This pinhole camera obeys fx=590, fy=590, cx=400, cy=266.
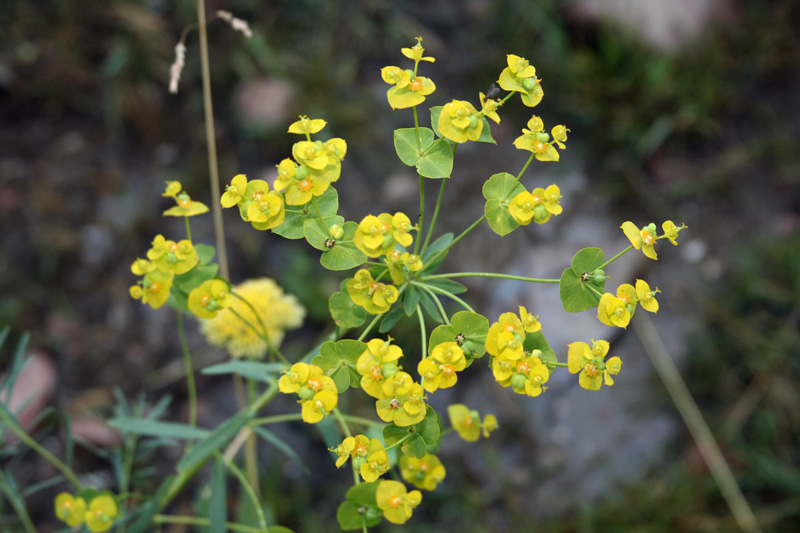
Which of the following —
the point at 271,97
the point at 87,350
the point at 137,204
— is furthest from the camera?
the point at 271,97

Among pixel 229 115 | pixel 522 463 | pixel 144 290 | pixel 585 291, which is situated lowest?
pixel 522 463

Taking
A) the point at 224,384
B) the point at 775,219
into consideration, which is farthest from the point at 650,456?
the point at 224,384

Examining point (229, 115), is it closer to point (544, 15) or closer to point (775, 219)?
point (544, 15)

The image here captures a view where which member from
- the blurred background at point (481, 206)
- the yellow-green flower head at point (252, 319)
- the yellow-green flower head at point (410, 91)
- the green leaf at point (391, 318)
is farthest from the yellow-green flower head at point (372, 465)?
the blurred background at point (481, 206)

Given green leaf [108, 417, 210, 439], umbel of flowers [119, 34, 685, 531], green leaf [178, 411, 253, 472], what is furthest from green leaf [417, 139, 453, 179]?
green leaf [108, 417, 210, 439]

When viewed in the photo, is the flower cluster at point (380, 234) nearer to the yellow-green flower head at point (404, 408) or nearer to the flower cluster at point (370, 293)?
the flower cluster at point (370, 293)

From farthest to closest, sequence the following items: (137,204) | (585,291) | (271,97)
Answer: (271,97) < (137,204) < (585,291)
